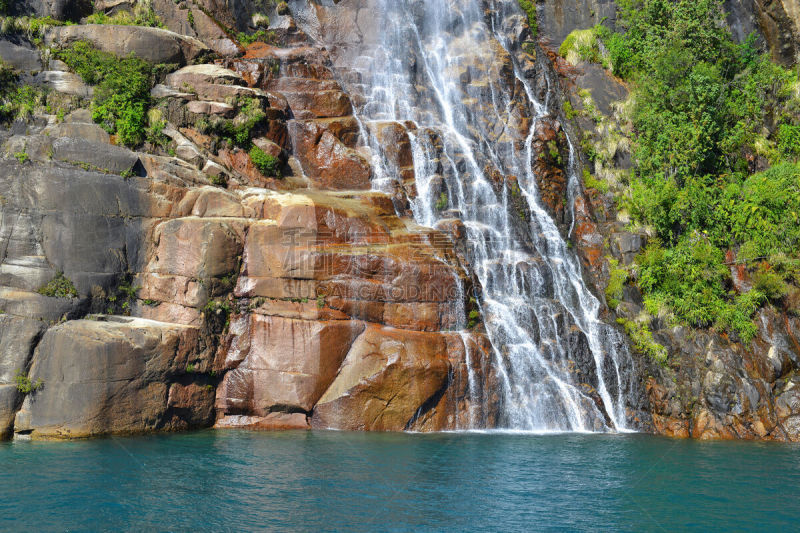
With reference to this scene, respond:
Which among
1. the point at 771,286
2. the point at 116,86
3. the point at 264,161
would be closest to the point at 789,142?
the point at 771,286

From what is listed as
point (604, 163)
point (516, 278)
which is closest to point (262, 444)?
point (516, 278)

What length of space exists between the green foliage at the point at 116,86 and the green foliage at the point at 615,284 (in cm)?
2116

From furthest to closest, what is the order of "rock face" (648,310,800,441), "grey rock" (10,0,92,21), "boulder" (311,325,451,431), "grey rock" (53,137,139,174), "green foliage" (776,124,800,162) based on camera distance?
"green foliage" (776,124,800,162)
"grey rock" (10,0,92,21)
"rock face" (648,310,800,441)
"grey rock" (53,137,139,174)
"boulder" (311,325,451,431)

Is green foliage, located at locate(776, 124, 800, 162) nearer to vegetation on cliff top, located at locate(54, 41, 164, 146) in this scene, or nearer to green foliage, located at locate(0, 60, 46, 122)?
vegetation on cliff top, located at locate(54, 41, 164, 146)

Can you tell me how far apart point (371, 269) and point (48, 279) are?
34.7 feet

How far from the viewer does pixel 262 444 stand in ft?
59.3

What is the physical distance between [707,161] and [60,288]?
1196 inches

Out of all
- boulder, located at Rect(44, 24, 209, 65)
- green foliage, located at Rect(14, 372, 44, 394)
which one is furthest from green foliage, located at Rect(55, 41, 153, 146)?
green foliage, located at Rect(14, 372, 44, 394)

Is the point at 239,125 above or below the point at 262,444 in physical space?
above

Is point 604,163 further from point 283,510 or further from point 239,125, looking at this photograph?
point 283,510

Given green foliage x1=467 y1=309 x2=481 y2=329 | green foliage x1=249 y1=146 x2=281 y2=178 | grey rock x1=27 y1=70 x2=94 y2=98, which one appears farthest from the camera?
green foliage x1=249 y1=146 x2=281 y2=178

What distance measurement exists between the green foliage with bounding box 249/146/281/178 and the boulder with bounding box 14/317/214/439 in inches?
360

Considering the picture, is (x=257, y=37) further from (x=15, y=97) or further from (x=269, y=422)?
(x=269, y=422)

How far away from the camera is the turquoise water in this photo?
12094mm
